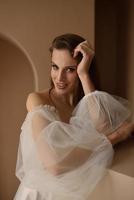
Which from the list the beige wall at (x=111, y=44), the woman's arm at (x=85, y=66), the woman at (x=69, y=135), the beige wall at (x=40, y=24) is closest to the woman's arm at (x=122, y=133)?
the woman at (x=69, y=135)

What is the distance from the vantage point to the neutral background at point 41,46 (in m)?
2.45

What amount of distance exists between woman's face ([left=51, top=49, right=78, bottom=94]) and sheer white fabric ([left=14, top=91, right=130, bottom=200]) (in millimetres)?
146

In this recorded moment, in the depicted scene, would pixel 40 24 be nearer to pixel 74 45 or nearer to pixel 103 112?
pixel 74 45

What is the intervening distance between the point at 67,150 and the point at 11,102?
210 cm

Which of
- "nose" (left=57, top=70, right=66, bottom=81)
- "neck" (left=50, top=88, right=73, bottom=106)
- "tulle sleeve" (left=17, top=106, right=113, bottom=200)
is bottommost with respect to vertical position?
"tulle sleeve" (left=17, top=106, right=113, bottom=200)

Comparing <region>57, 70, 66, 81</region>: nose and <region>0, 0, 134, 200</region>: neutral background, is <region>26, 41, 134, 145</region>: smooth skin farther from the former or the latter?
<region>0, 0, 134, 200</region>: neutral background

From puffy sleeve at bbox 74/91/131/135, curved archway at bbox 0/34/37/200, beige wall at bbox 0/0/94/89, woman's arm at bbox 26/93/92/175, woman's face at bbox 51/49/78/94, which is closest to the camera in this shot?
woman's arm at bbox 26/93/92/175

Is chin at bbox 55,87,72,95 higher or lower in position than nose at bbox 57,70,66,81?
lower

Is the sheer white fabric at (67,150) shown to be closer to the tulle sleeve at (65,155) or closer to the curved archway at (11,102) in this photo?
the tulle sleeve at (65,155)

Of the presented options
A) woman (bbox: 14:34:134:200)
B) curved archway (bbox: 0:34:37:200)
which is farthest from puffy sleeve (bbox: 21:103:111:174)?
curved archway (bbox: 0:34:37:200)

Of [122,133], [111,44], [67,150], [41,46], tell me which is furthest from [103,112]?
[111,44]

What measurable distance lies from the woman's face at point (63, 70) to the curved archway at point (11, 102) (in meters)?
1.73

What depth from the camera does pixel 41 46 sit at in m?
2.47

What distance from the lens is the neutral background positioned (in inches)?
96.6
